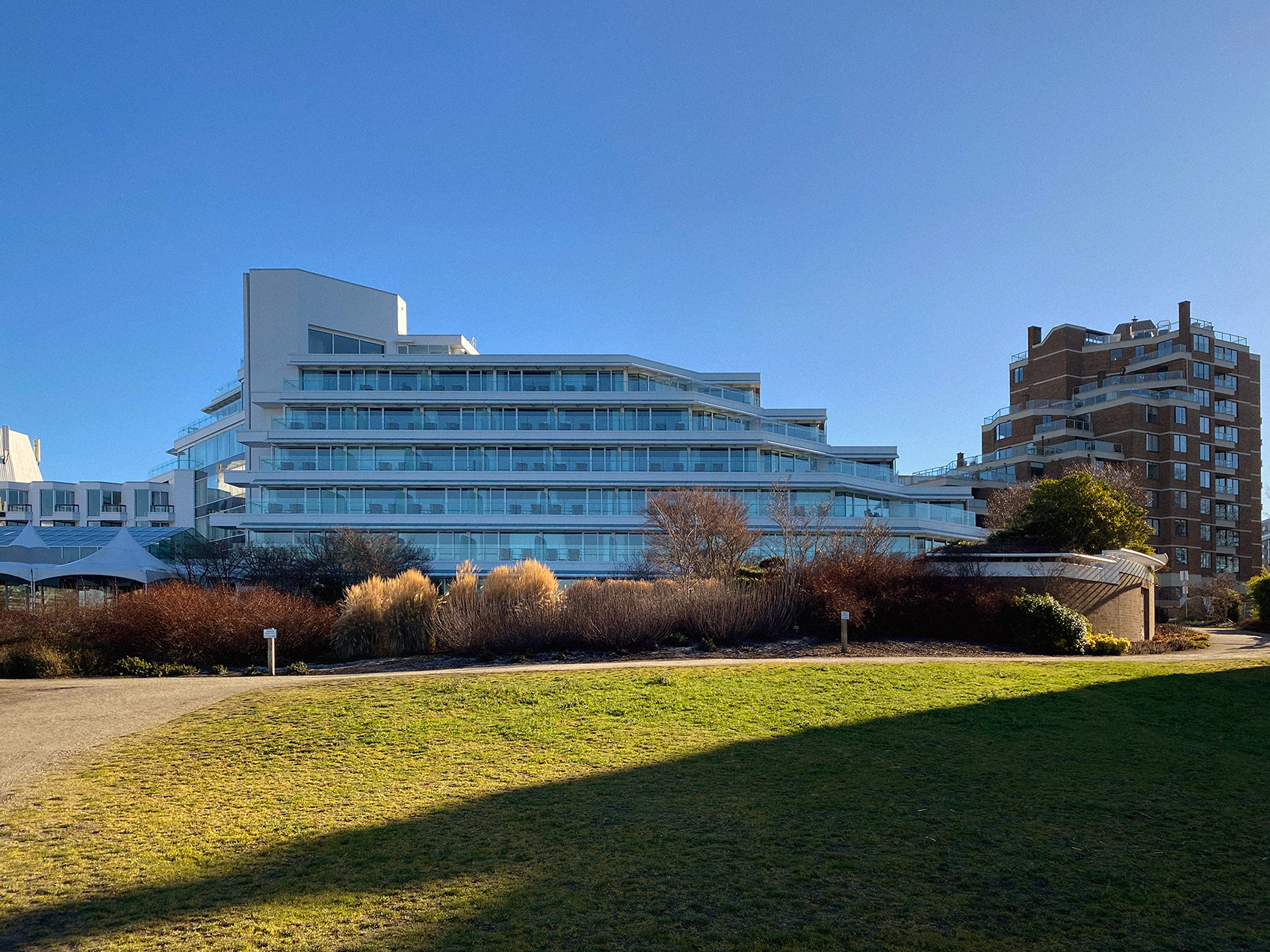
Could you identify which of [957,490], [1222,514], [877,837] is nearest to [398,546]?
[877,837]

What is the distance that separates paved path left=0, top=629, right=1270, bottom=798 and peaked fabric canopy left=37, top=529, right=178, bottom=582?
15974 millimetres

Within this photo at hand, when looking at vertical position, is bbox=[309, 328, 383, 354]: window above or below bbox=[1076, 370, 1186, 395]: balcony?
above

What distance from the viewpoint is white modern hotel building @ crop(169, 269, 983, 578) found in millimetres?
49594

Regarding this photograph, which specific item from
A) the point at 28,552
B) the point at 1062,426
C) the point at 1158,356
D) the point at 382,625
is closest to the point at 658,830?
the point at 382,625

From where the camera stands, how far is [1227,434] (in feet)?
234

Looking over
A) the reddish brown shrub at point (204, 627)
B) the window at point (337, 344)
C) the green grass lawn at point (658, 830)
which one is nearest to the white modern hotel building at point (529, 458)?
the window at point (337, 344)

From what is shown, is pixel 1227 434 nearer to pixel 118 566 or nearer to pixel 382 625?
pixel 382 625

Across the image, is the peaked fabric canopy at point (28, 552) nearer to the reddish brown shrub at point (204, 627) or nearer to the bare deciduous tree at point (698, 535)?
the reddish brown shrub at point (204, 627)

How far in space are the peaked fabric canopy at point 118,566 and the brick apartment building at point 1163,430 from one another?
55873mm

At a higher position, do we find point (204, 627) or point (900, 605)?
point (900, 605)

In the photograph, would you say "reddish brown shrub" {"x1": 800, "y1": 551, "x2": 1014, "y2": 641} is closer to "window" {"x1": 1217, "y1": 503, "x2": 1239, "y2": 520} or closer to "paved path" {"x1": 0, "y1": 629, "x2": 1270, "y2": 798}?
"paved path" {"x1": 0, "y1": 629, "x2": 1270, "y2": 798}

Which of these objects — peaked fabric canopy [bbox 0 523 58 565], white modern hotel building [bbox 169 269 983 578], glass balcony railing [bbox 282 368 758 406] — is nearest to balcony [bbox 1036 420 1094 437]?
white modern hotel building [bbox 169 269 983 578]

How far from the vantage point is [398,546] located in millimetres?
35312

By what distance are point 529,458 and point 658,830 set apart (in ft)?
152
